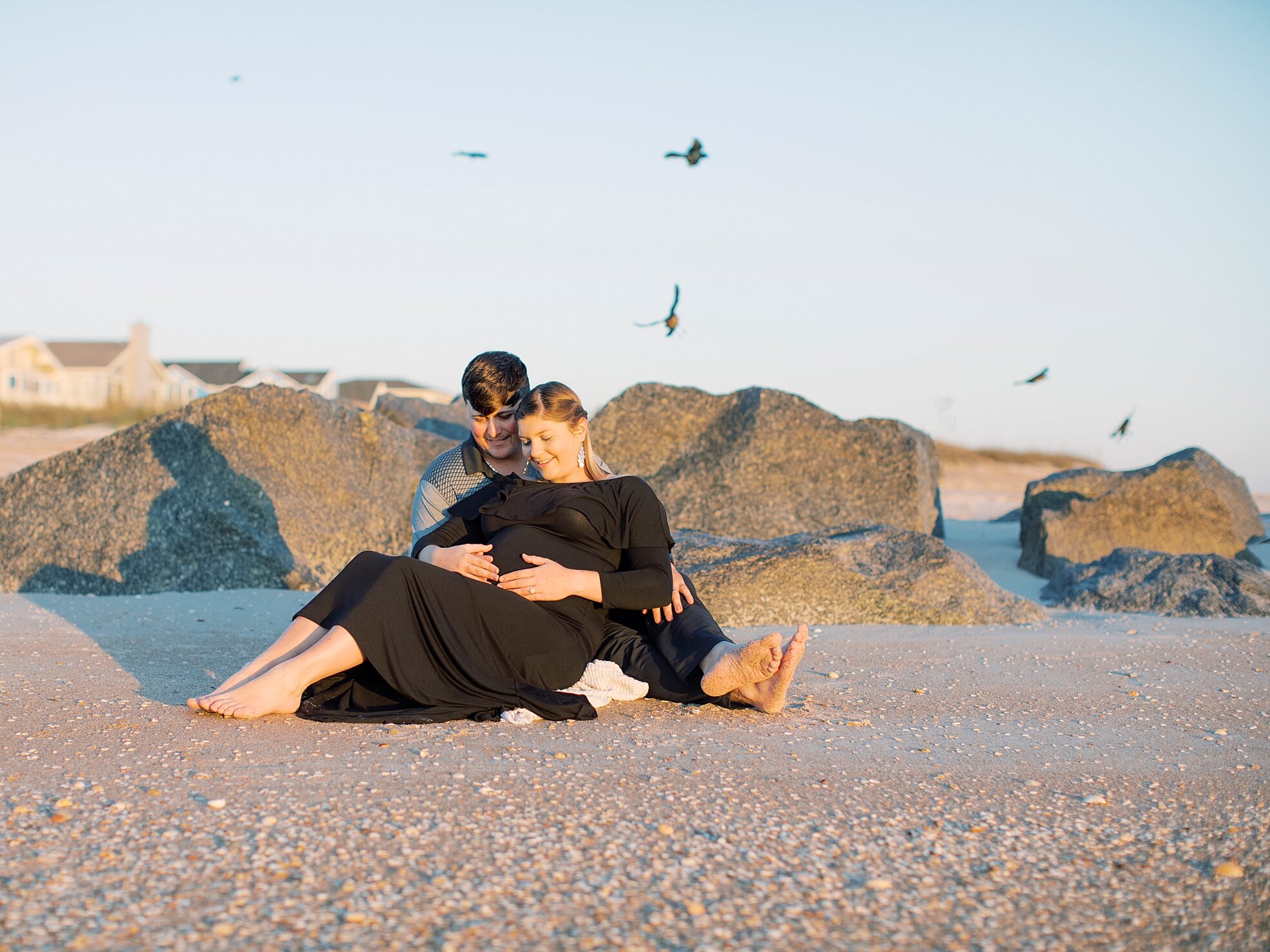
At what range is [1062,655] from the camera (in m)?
5.15

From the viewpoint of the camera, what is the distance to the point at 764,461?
342 inches

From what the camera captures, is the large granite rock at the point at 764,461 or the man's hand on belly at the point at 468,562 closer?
the man's hand on belly at the point at 468,562

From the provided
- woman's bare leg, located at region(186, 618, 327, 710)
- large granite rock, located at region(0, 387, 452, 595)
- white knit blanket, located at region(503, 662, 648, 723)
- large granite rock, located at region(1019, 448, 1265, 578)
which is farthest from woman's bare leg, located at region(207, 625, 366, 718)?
large granite rock, located at region(1019, 448, 1265, 578)

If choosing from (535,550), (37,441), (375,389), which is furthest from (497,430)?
(375,389)

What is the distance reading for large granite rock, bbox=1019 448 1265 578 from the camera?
9.56 metres

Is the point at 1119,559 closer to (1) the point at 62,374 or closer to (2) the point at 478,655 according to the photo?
(2) the point at 478,655

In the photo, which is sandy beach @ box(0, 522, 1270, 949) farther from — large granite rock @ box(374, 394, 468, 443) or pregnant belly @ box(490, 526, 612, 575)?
large granite rock @ box(374, 394, 468, 443)

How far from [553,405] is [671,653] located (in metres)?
0.97

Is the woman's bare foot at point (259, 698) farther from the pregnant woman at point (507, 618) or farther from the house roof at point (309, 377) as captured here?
the house roof at point (309, 377)

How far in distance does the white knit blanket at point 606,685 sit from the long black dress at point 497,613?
8 centimetres

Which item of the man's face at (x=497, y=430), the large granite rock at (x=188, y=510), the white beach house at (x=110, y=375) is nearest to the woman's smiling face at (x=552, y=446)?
the man's face at (x=497, y=430)

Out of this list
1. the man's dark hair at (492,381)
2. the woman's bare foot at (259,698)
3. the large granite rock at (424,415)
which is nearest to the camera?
the woman's bare foot at (259,698)

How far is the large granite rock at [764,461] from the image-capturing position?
28.0ft

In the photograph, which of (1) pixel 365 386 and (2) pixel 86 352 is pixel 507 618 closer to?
(2) pixel 86 352
